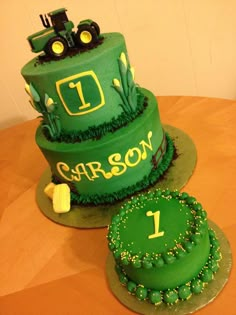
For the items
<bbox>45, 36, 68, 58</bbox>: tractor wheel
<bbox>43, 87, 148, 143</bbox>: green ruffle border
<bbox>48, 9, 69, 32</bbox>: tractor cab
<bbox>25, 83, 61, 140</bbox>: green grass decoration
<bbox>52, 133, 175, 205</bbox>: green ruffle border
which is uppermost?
<bbox>48, 9, 69, 32</bbox>: tractor cab

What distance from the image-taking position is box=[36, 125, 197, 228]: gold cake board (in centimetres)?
152

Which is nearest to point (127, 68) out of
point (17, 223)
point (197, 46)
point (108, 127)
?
point (108, 127)

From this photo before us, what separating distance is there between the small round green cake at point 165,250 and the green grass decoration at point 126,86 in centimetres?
50

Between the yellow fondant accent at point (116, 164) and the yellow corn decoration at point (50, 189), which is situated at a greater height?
the yellow fondant accent at point (116, 164)

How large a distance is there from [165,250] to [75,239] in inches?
20.8

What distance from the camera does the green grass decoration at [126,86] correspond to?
1.43 meters

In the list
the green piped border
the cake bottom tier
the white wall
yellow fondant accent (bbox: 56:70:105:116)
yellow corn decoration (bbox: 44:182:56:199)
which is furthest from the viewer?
the white wall

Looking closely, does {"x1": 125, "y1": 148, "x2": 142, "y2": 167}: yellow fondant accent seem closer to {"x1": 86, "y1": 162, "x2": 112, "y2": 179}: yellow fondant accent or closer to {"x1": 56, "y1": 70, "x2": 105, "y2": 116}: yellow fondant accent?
{"x1": 86, "y1": 162, "x2": 112, "y2": 179}: yellow fondant accent

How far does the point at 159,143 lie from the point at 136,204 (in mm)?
503

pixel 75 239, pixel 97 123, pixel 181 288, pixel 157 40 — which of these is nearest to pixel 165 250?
pixel 181 288

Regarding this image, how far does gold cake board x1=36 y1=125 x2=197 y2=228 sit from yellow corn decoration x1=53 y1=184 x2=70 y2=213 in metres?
0.03

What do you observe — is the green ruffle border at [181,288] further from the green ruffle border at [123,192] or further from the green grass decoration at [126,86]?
the green grass decoration at [126,86]

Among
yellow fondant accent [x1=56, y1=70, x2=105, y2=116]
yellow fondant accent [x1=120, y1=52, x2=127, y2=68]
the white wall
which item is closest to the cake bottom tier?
yellow fondant accent [x1=56, y1=70, x2=105, y2=116]

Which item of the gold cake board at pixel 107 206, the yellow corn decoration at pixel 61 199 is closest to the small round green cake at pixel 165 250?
the gold cake board at pixel 107 206
